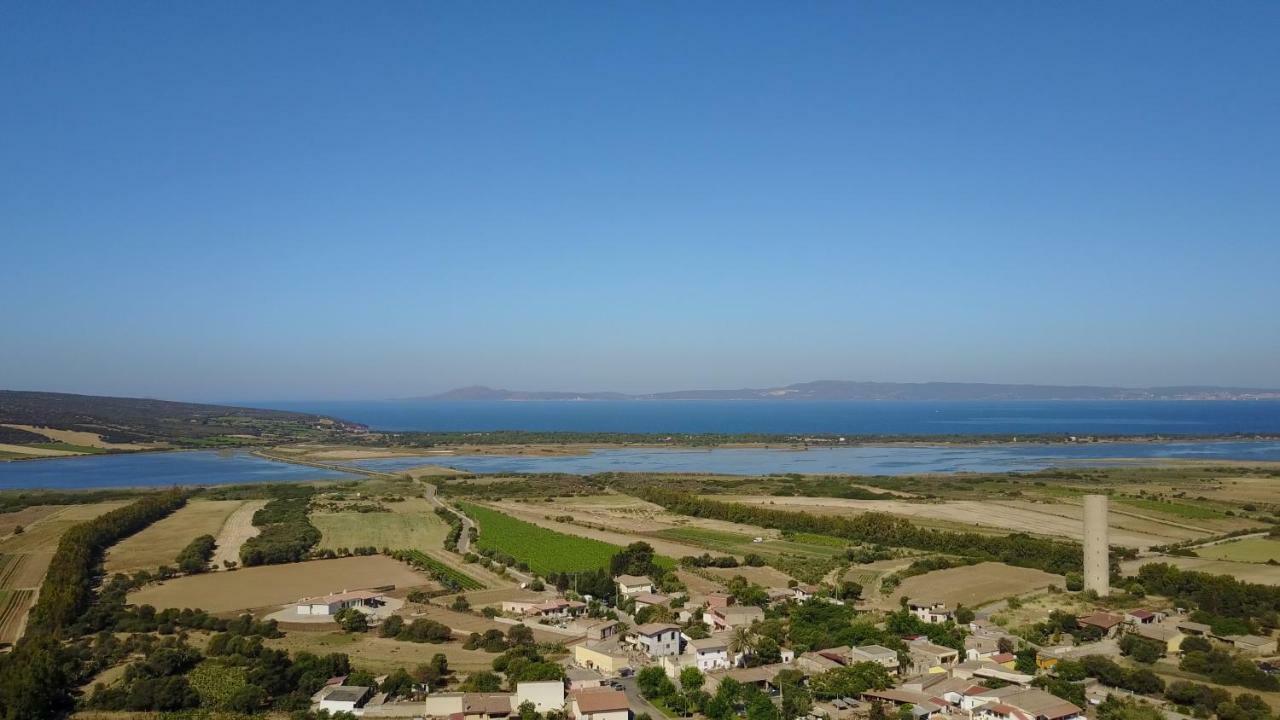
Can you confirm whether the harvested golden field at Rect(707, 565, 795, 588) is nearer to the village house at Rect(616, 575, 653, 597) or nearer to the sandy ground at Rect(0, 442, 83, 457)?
the village house at Rect(616, 575, 653, 597)

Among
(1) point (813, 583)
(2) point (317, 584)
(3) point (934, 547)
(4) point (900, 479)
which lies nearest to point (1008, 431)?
(4) point (900, 479)


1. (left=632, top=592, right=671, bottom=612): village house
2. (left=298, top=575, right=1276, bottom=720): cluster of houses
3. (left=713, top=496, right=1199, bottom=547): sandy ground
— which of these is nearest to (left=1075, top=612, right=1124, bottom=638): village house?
(left=298, top=575, right=1276, bottom=720): cluster of houses

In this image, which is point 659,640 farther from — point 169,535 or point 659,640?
Answer: point 169,535

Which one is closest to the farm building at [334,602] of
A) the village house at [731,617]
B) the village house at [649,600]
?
the village house at [649,600]

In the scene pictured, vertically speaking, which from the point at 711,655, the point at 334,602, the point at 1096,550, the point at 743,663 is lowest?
the point at 743,663

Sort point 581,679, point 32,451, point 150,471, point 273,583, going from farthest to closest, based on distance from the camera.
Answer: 1. point 32,451
2. point 150,471
3. point 273,583
4. point 581,679

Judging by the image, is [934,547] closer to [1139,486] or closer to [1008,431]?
[1139,486]

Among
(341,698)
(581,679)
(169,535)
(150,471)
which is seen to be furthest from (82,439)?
(581,679)

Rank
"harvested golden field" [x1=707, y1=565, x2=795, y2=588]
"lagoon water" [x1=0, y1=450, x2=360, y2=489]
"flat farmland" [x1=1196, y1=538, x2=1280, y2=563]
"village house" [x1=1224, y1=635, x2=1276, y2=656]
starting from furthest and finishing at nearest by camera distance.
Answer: "lagoon water" [x1=0, y1=450, x2=360, y2=489] → "flat farmland" [x1=1196, y1=538, x2=1280, y2=563] → "harvested golden field" [x1=707, y1=565, x2=795, y2=588] → "village house" [x1=1224, y1=635, x2=1276, y2=656]
